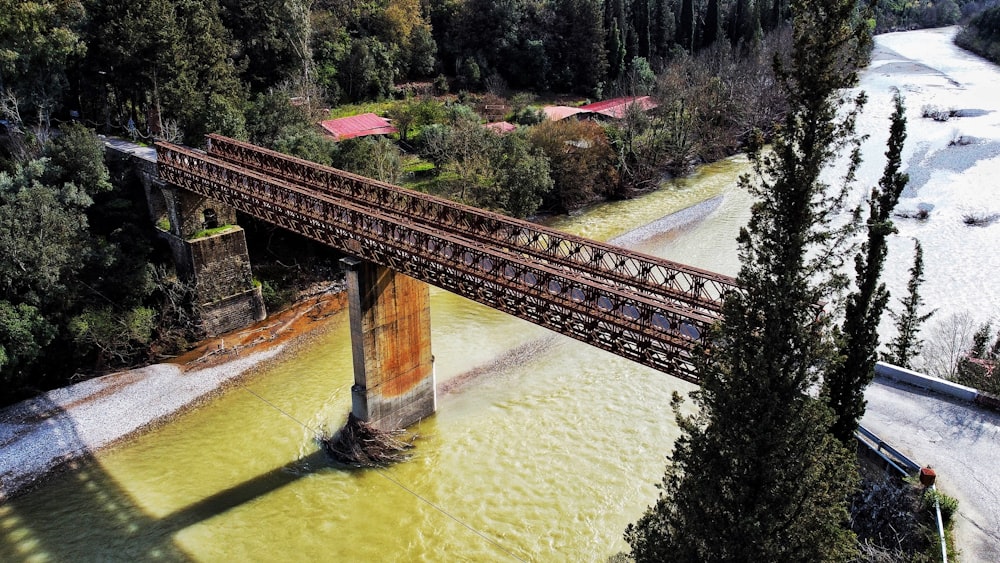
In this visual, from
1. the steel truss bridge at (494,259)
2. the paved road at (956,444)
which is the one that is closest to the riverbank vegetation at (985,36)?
the paved road at (956,444)

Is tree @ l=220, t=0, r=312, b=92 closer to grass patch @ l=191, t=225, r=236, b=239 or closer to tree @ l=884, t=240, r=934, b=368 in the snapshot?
grass patch @ l=191, t=225, r=236, b=239

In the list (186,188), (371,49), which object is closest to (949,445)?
(186,188)

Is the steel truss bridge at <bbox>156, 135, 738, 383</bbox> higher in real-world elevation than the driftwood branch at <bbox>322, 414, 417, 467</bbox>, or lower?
higher

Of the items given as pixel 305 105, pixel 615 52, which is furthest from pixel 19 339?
pixel 615 52

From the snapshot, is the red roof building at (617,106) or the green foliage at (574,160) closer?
the green foliage at (574,160)

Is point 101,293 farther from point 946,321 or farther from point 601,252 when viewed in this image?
point 946,321

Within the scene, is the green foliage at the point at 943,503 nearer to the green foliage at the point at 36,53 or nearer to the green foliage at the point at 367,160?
the green foliage at the point at 367,160

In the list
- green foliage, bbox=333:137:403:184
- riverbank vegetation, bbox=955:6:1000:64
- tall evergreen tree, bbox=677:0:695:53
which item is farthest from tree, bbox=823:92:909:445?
riverbank vegetation, bbox=955:6:1000:64
